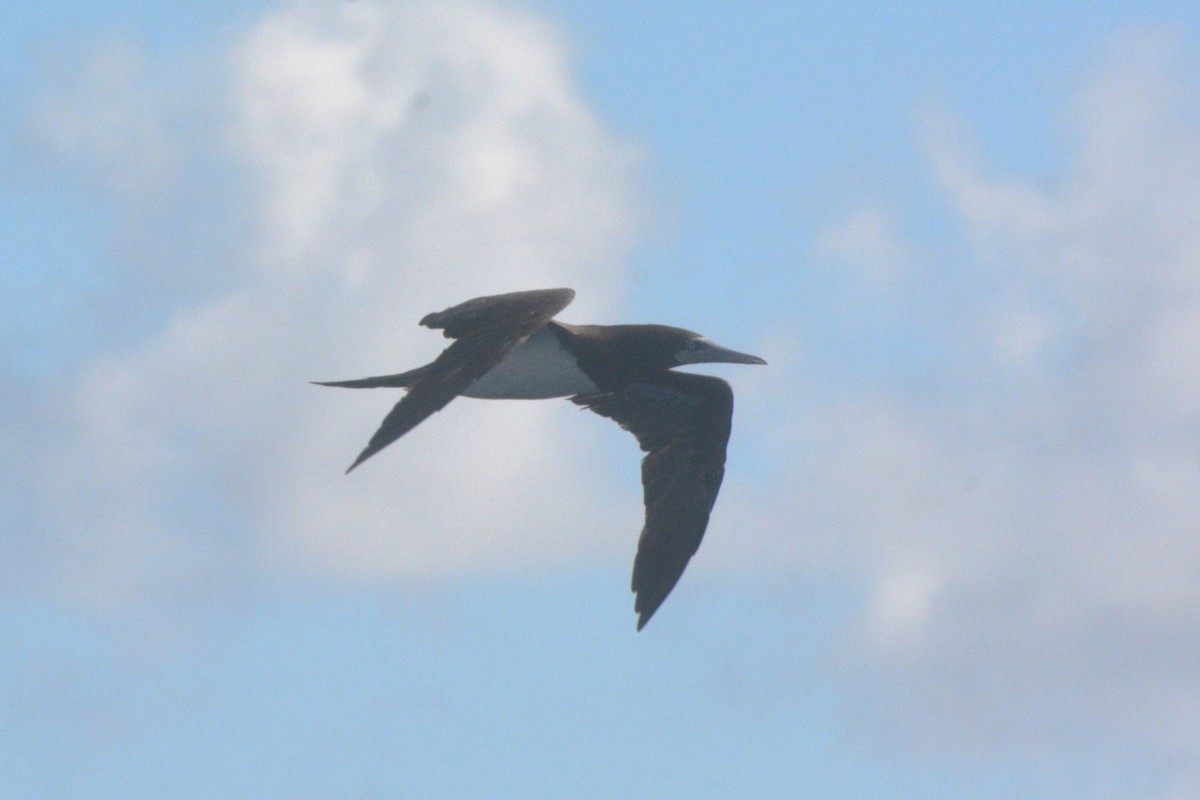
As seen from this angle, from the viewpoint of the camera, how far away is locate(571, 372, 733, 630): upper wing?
1473 centimetres

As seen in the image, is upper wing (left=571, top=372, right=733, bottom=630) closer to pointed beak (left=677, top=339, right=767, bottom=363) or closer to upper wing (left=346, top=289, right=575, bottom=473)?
pointed beak (left=677, top=339, right=767, bottom=363)

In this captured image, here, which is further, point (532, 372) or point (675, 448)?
point (675, 448)

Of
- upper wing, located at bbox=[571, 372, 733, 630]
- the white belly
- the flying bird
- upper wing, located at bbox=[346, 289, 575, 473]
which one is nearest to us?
upper wing, located at bbox=[346, 289, 575, 473]

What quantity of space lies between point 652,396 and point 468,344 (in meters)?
3.72

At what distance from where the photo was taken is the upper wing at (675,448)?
48.3 ft

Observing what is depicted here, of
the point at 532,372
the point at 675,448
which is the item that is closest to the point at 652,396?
the point at 675,448

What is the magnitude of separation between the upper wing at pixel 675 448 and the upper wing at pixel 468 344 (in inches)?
104

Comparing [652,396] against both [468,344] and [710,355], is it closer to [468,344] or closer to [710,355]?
[710,355]

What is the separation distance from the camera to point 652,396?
15414mm

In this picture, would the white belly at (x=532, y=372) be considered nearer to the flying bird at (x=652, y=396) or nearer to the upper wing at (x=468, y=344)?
the flying bird at (x=652, y=396)

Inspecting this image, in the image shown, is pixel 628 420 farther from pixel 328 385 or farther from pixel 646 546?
pixel 328 385

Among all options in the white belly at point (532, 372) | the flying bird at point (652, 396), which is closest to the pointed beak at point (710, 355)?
the flying bird at point (652, 396)

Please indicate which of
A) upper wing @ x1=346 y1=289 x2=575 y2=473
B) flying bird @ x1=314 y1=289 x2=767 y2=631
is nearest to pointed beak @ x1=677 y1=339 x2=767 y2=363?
flying bird @ x1=314 y1=289 x2=767 y2=631

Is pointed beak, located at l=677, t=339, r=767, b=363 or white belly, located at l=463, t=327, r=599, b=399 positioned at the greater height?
pointed beak, located at l=677, t=339, r=767, b=363
